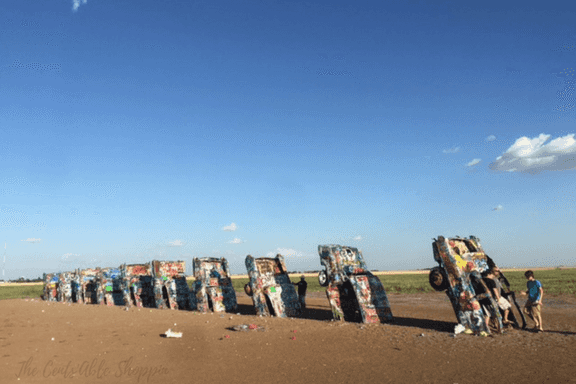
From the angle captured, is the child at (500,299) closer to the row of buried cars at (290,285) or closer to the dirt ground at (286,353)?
the row of buried cars at (290,285)

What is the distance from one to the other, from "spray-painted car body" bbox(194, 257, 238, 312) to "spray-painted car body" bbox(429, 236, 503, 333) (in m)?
11.7

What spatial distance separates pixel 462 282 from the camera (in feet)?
39.2

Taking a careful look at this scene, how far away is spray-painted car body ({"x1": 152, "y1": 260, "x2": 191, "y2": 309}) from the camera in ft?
72.9

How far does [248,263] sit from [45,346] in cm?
864

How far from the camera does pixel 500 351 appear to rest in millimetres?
9664

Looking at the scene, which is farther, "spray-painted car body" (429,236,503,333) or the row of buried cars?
the row of buried cars

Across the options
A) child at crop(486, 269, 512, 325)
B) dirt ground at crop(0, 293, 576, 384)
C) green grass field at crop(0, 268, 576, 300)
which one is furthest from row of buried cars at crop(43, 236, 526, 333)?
green grass field at crop(0, 268, 576, 300)

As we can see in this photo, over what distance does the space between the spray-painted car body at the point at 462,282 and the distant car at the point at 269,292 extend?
7.36 meters

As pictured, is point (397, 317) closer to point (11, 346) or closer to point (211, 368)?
point (211, 368)

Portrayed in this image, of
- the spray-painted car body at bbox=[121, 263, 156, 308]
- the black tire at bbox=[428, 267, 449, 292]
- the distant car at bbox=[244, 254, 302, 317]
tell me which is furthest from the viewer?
the spray-painted car body at bbox=[121, 263, 156, 308]

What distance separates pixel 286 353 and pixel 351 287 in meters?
5.59

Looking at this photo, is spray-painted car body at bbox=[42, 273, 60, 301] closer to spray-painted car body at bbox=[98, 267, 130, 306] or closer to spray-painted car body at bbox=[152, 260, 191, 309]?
spray-painted car body at bbox=[98, 267, 130, 306]

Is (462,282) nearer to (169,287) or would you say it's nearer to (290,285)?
(290,285)

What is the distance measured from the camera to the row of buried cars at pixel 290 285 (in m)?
12.1
